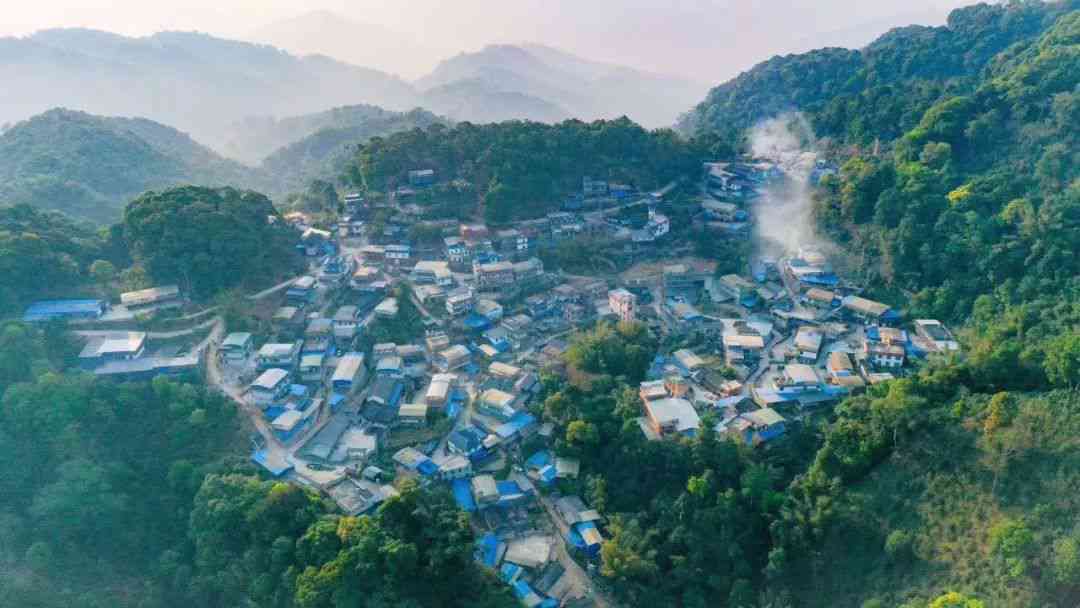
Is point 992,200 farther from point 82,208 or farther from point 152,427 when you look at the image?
point 82,208

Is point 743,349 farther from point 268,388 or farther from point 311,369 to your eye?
point 268,388

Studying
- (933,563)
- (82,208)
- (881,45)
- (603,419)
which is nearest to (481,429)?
(603,419)

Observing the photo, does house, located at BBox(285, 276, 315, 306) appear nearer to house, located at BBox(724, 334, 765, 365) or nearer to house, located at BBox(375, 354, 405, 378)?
house, located at BBox(375, 354, 405, 378)

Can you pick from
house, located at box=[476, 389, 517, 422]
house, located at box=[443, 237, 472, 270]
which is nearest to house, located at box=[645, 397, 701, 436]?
house, located at box=[476, 389, 517, 422]

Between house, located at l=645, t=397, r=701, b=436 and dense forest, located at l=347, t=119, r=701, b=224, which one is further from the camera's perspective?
dense forest, located at l=347, t=119, r=701, b=224

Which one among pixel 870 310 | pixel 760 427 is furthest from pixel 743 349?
pixel 870 310

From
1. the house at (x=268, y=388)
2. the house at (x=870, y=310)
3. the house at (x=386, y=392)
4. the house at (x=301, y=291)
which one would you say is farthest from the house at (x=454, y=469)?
the house at (x=870, y=310)
